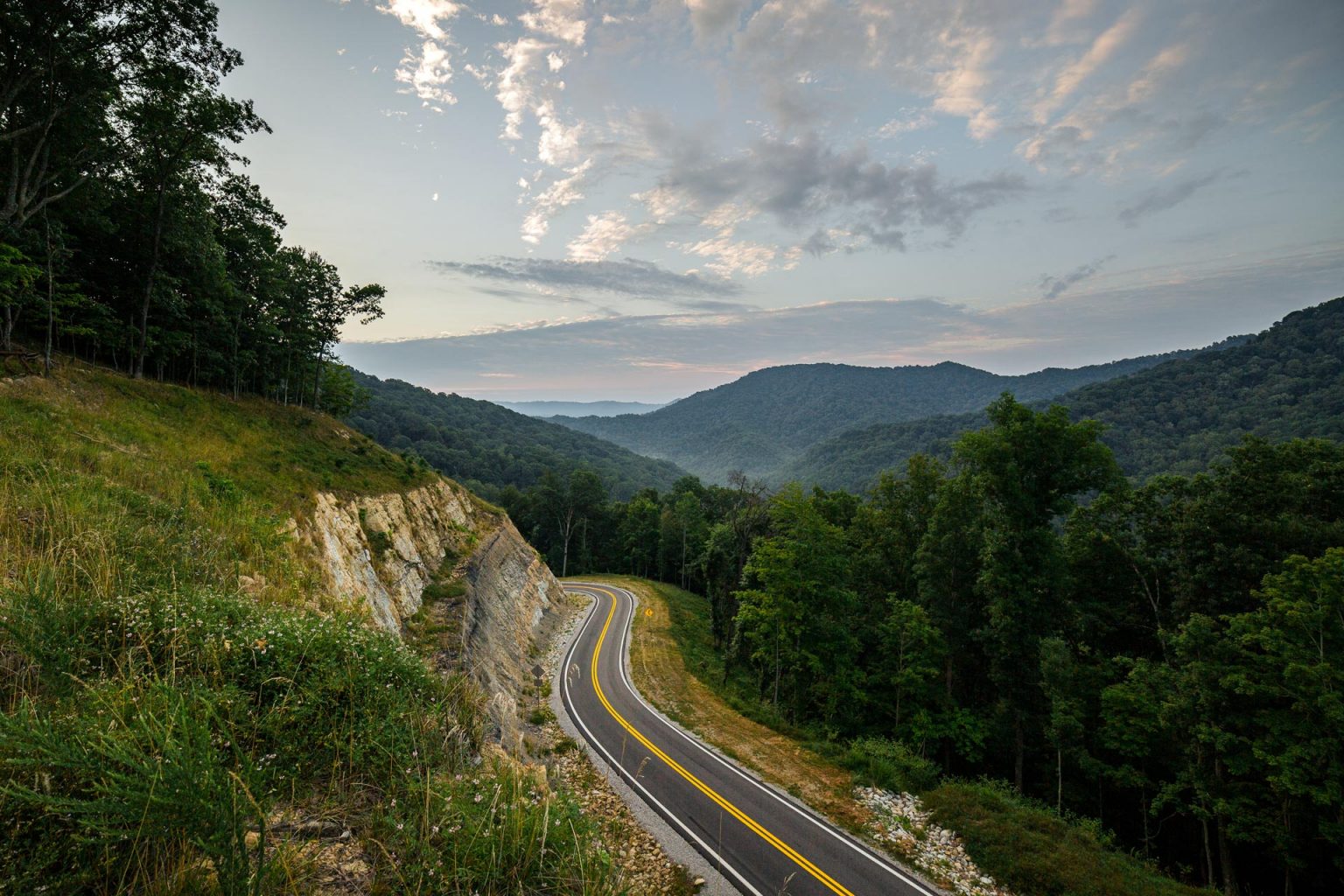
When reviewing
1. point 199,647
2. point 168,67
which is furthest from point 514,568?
point 199,647

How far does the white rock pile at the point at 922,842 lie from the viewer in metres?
12.9

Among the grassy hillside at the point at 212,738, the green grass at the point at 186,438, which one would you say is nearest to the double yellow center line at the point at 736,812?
the grassy hillside at the point at 212,738

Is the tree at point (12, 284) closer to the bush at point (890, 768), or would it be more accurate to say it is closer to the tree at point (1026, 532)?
the bush at point (890, 768)

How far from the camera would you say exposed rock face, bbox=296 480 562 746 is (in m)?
16.4

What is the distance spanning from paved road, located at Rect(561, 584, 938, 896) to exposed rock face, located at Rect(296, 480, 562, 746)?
4.43 m

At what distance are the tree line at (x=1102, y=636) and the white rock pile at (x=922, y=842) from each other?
17.0ft

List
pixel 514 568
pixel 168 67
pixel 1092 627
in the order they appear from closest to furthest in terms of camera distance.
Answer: pixel 168 67 → pixel 1092 627 → pixel 514 568

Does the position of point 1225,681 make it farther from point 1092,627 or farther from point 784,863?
point 784,863

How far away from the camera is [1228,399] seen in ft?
439

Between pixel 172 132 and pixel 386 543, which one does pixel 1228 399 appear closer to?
pixel 386 543

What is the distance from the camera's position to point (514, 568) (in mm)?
36719

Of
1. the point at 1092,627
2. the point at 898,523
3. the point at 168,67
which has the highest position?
the point at 168,67

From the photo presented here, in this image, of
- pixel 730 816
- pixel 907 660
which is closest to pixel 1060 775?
pixel 907 660

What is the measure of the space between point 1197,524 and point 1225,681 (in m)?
8.06
